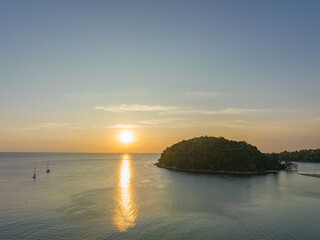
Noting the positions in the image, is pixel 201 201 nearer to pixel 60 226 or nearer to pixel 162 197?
pixel 162 197

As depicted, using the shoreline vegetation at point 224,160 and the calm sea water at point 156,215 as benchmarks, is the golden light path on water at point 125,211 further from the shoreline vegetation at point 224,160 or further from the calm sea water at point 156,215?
the shoreline vegetation at point 224,160

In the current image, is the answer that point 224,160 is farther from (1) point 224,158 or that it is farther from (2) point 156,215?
(2) point 156,215

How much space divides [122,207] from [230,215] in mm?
29813

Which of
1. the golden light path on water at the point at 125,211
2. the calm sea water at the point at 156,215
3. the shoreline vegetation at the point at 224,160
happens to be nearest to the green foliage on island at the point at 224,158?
the shoreline vegetation at the point at 224,160

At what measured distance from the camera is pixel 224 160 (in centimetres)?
16838

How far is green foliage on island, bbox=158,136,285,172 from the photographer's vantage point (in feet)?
550

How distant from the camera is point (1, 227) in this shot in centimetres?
4747

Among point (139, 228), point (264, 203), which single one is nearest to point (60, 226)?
point (139, 228)

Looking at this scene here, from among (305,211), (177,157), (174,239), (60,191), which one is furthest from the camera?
(177,157)

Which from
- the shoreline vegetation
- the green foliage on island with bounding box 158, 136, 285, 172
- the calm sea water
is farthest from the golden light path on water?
the green foliage on island with bounding box 158, 136, 285, 172

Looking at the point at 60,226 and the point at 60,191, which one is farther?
the point at 60,191

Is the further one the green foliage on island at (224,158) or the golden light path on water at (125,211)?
the green foliage on island at (224,158)

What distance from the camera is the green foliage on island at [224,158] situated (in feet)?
550

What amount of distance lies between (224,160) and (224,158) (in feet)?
6.16
